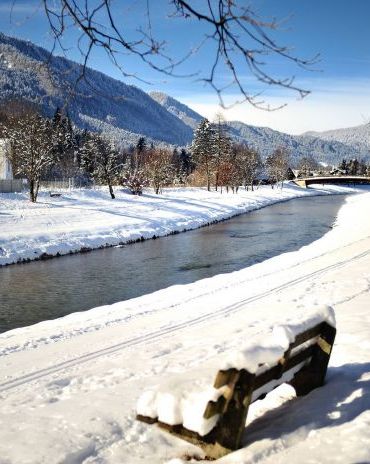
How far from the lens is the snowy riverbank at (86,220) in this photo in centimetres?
2656

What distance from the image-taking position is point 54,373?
8.09 metres

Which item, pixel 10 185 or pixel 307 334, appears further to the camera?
pixel 10 185

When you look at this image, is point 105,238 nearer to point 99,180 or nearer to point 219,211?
point 219,211

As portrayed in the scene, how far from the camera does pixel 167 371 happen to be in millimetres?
7637

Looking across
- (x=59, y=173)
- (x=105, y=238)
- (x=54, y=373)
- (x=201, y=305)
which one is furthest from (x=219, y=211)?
(x=59, y=173)

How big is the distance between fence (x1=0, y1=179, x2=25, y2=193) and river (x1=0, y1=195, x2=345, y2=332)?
2090 cm

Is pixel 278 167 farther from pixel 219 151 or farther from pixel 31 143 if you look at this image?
pixel 31 143

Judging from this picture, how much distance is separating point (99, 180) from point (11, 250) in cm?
4917

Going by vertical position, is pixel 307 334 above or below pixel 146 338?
above

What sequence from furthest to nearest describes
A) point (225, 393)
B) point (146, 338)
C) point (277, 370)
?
1. point (146, 338)
2. point (277, 370)
3. point (225, 393)

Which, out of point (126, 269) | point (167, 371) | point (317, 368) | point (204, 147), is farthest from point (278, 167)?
point (317, 368)

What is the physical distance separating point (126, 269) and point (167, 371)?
13.7 meters

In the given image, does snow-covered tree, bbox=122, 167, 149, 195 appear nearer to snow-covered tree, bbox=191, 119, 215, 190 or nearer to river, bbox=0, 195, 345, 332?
snow-covered tree, bbox=191, 119, 215, 190

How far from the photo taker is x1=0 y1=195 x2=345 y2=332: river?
15.2 meters
